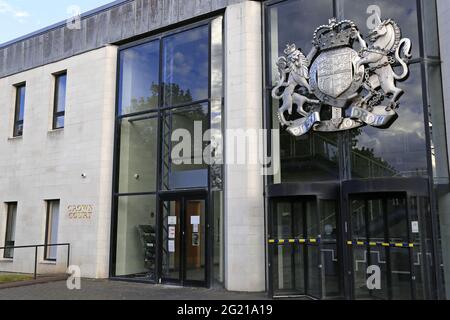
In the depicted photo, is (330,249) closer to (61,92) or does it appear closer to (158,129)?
(158,129)

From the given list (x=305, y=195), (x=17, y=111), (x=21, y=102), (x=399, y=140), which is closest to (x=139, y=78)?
(x=21, y=102)

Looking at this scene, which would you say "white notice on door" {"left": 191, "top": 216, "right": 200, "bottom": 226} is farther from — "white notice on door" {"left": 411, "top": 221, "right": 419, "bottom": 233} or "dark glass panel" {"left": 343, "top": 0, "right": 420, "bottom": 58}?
"dark glass panel" {"left": 343, "top": 0, "right": 420, "bottom": 58}

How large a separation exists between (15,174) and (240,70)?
9818 mm

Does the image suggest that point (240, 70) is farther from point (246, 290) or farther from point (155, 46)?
point (246, 290)

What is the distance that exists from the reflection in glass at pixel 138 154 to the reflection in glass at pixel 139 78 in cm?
44

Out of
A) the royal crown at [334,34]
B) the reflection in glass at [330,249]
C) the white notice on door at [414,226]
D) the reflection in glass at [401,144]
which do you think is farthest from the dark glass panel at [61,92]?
the white notice on door at [414,226]

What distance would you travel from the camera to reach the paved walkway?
33.6ft

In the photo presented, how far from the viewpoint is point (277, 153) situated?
11242 mm

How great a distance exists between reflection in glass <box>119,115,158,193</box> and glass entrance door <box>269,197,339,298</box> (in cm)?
441

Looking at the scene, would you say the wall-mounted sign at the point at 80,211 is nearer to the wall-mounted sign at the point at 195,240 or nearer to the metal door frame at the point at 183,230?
the metal door frame at the point at 183,230

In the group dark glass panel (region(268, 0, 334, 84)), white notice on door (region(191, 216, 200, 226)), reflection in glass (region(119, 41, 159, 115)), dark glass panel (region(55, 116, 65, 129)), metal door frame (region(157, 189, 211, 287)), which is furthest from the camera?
dark glass panel (region(55, 116, 65, 129))

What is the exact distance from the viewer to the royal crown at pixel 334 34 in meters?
10.3

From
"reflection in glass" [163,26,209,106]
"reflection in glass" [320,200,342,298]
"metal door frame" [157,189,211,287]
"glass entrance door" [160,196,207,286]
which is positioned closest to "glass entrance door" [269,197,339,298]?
"reflection in glass" [320,200,342,298]
